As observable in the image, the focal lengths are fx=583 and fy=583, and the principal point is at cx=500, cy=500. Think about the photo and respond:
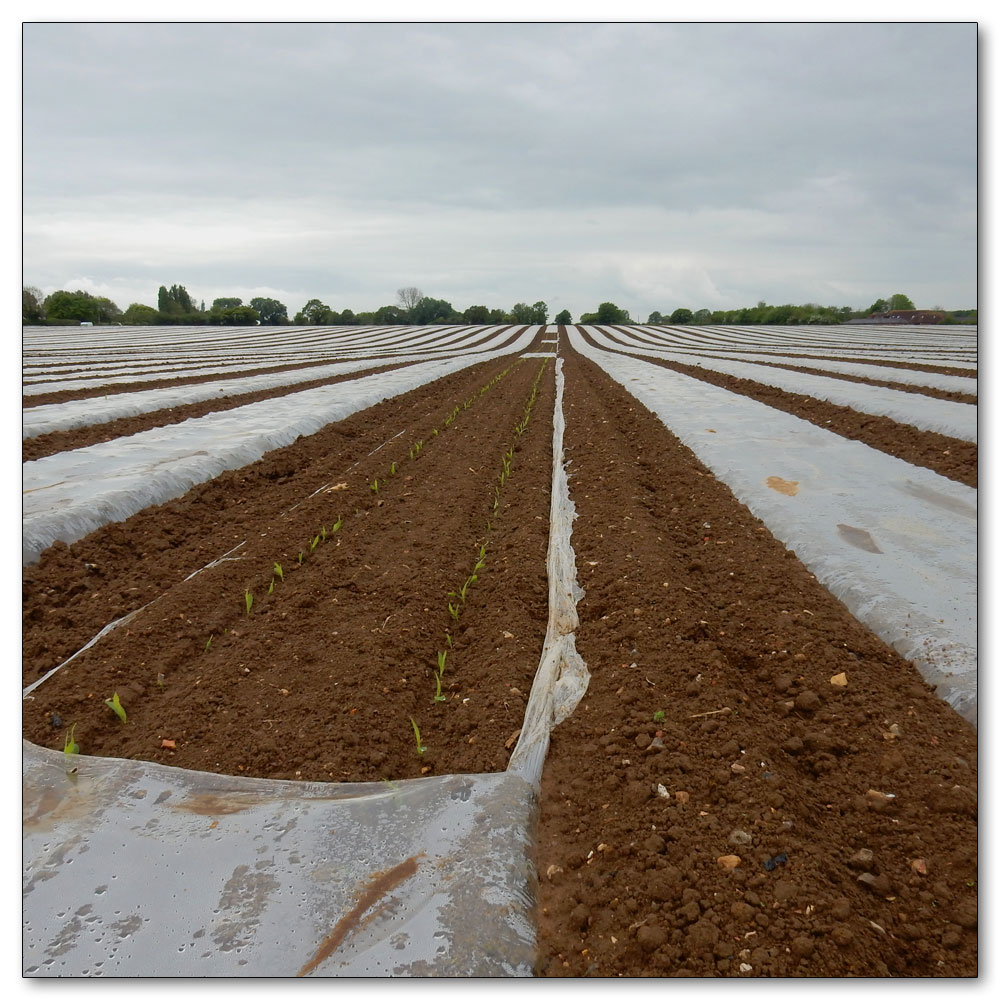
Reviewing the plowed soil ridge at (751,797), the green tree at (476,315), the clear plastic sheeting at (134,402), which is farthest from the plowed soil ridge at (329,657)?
the green tree at (476,315)

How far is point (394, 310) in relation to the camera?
138ft

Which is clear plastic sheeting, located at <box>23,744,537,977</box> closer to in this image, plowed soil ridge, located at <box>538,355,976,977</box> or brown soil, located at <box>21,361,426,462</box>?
plowed soil ridge, located at <box>538,355,976,977</box>

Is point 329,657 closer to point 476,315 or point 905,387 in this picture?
point 905,387

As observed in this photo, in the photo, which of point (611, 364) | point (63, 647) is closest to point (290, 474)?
point (63, 647)

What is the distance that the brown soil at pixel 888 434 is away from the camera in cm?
411

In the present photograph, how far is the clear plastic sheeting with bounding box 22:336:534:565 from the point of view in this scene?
4000 mm

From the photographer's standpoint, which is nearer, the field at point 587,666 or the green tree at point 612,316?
the field at point 587,666

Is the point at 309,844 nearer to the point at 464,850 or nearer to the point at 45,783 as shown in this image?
the point at 464,850

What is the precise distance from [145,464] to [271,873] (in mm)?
4522

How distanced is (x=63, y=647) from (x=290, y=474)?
3.34 metres

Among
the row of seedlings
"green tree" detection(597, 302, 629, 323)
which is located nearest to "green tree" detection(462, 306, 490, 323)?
"green tree" detection(597, 302, 629, 323)

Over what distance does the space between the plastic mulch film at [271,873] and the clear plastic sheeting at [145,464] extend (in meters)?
2.27

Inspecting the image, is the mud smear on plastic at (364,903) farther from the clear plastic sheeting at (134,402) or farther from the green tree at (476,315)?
the green tree at (476,315)

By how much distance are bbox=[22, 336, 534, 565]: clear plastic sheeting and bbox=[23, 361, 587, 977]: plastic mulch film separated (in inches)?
89.3
